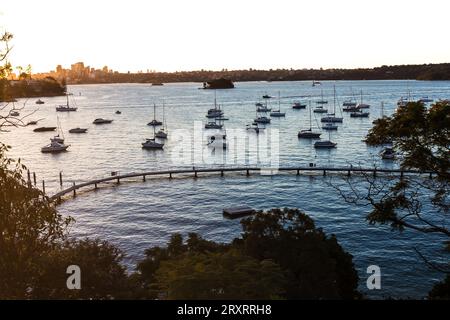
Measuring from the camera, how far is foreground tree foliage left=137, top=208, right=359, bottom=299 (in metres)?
15.4

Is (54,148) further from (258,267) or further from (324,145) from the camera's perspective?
(258,267)

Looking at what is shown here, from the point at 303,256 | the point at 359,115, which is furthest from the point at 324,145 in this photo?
the point at 303,256

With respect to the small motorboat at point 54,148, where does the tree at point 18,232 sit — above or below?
above

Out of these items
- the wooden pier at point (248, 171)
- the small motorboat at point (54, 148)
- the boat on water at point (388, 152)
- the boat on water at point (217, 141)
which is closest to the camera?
the boat on water at point (388, 152)

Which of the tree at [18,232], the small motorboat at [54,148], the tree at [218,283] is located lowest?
the small motorboat at [54,148]

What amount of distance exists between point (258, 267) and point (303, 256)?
7.13m

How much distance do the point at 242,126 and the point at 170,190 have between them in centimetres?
8256

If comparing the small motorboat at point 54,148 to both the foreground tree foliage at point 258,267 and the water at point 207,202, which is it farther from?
the foreground tree foliage at point 258,267

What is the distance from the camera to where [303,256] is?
24641mm

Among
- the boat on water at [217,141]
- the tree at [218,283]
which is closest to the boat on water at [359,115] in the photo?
the boat on water at [217,141]

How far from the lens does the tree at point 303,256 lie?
23141 millimetres

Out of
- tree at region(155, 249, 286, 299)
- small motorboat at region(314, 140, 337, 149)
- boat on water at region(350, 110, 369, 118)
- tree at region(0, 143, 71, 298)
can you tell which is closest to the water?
small motorboat at region(314, 140, 337, 149)

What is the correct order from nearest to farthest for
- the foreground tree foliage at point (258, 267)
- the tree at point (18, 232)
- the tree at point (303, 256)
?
the tree at point (18, 232) → the foreground tree foliage at point (258, 267) → the tree at point (303, 256)
